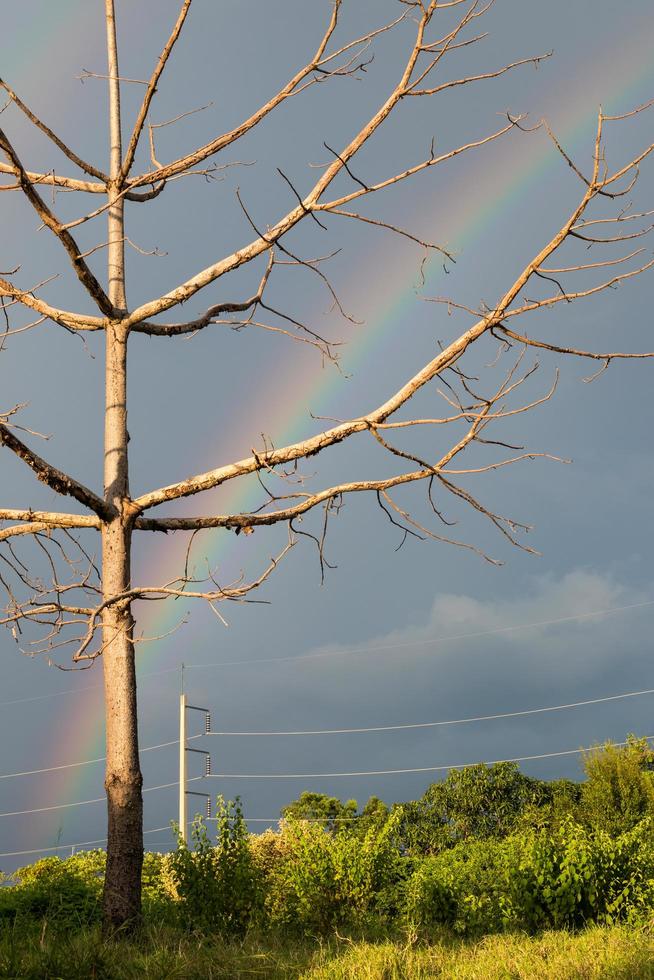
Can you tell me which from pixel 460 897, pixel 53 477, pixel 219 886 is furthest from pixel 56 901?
pixel 53 477

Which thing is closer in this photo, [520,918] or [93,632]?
[93,632]

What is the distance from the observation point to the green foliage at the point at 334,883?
877cm

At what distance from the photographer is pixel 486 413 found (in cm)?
808

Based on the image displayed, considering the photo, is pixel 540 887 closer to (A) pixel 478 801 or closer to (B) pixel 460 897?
(B) pixel 460 897

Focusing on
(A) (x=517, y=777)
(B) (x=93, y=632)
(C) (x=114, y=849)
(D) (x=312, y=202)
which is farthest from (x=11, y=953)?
(A) (x=517, y=777)

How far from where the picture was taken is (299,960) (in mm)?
6688

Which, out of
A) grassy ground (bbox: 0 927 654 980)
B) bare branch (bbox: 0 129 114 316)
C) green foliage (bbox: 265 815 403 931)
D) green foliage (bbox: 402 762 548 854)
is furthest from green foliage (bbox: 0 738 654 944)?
green foliage (bbox: 402 762 548 854)

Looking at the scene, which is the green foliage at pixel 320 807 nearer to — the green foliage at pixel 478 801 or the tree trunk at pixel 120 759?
the green foliage at pixel 478 801

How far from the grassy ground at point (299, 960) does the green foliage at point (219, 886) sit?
1101 mm

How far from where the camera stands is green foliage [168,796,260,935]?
8.62 metres

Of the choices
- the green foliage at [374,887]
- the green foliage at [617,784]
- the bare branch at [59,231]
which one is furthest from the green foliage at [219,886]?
the green foliage at [617,784]

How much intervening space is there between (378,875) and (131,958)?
10.2 ft

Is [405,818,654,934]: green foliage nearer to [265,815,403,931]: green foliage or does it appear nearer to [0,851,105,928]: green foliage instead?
[265,815,403,931]: green foliage

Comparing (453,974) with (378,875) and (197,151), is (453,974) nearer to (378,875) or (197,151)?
(378,875)
